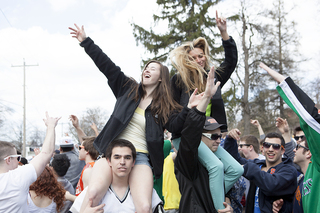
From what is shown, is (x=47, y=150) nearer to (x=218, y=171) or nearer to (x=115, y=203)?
(x=115, y=203)

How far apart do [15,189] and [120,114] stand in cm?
141

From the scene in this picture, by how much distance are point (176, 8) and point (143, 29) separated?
3.15m

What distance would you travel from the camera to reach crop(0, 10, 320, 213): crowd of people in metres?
2.87

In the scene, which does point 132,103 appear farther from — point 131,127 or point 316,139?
point 316,139

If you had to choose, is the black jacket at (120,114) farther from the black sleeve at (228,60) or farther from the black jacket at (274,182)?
the black jacket at (274,182)

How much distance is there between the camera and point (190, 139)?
299cm

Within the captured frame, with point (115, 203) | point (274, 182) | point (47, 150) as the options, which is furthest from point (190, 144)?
point (47, 150)

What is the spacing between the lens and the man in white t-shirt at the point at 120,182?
2.91 metres

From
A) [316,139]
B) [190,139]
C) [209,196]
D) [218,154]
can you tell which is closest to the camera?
[316,139]

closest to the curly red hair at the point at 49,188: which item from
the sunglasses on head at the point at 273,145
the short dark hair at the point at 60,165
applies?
the short dark hair at the point at 60,165

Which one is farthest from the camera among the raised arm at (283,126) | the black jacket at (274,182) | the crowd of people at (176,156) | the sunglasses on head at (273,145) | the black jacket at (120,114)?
the raised arm at (283,126)

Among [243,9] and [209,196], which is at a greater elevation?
[243,9]

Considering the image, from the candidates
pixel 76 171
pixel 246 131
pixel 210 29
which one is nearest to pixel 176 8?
pixel 210 29

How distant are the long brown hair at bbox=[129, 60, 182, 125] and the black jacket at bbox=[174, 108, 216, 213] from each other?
41cm
